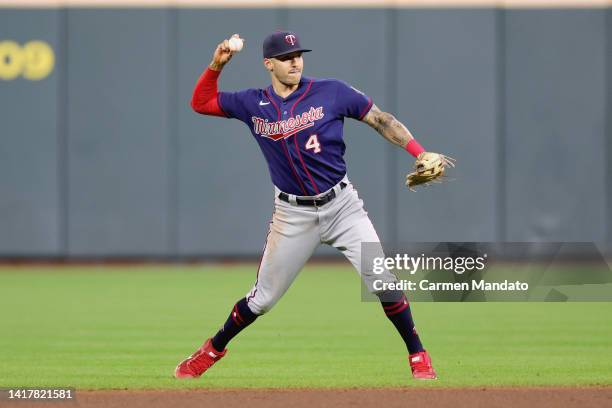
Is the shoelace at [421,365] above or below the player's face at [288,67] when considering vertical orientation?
below

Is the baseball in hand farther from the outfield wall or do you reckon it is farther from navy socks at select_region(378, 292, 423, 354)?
the outfield wall

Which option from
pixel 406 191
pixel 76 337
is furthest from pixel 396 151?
pixel 76 337

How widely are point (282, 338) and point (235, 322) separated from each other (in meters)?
2.37

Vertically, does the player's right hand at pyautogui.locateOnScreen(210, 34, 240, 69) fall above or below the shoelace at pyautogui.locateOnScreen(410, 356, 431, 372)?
above

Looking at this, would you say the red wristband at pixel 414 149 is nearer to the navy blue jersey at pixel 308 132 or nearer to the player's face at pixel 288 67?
the navy blue jersey at pixel 308 132

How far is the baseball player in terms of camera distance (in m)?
6.74

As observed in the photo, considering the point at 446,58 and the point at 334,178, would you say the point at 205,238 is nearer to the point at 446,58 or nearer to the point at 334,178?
the point at 446,58

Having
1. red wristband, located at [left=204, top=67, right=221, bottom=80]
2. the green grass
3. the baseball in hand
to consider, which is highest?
the baseball in hand

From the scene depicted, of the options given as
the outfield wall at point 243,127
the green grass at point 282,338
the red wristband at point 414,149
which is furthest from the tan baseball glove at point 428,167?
the outfield wall at point 243,127

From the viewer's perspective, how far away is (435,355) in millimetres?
8195

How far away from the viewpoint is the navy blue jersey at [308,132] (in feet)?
22.1

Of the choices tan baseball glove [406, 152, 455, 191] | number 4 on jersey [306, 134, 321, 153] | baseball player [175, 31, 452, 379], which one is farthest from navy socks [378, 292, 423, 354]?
number 4 on jersey [306, 134, 321, 153]

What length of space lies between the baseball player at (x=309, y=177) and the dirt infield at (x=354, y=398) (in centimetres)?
60

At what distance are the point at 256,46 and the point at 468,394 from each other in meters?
10.9
